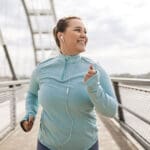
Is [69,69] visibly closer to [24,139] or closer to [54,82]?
[54,82]

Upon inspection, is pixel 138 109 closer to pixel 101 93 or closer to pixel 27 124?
pixel 27 124

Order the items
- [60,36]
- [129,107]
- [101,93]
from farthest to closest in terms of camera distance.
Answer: [129,107] < [60,36] < [101,93]

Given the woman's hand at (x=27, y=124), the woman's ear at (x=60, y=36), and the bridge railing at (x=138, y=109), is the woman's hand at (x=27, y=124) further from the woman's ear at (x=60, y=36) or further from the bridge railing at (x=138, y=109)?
the bridge railing at (x=138, y=109)

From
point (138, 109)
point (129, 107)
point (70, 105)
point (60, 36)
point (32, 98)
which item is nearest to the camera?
point (70, 105)

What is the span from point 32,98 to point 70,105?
15.5 inches

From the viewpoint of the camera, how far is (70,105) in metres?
2.04

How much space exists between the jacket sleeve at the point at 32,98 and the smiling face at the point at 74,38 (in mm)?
232

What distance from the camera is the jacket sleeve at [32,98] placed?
229 centimetres

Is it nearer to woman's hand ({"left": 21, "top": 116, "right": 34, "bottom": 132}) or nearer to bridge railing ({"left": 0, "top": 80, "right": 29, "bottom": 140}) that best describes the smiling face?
woman's hand ({"left": 21, "top": 116, "right": 34, "bottom": 132})

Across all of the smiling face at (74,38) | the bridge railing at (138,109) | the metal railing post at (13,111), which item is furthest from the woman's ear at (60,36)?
the metal railing post at (13,111)

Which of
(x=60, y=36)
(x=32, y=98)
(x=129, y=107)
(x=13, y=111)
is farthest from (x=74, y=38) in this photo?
(x=13, y=111)

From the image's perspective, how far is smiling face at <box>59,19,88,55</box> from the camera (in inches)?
82.7

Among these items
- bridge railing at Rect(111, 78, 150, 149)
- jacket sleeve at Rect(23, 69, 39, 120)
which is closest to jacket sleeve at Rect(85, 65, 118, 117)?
jacket sleeve at Rect(23, 69, 39, 120)

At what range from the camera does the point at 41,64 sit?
2.27 meters
